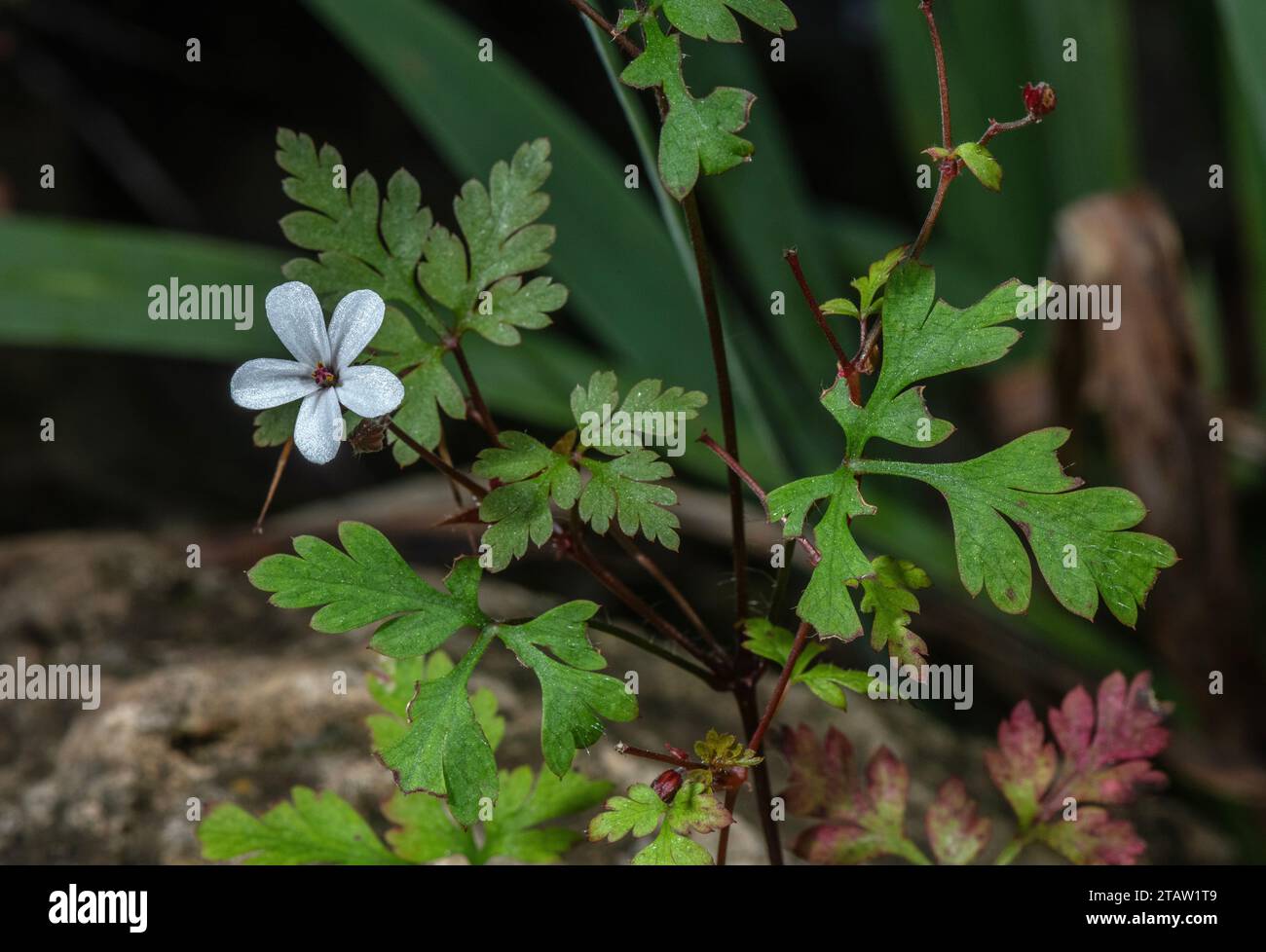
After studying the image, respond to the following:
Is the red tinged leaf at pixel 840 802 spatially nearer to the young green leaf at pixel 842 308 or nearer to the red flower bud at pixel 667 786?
the red flower bud at pixel 667 786

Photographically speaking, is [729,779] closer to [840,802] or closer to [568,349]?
[840,802]

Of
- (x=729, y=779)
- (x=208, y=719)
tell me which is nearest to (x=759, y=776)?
(x=729, y=779)

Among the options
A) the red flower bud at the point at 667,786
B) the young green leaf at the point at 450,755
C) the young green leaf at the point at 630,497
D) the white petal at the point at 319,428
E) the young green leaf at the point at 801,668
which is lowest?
the red flower bud at the point at 667,786

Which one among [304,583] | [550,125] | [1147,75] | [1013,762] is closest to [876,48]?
[1147,75]

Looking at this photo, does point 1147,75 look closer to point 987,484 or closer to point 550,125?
point 550,125

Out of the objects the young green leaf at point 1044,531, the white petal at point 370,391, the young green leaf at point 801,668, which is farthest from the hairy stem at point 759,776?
the white petal at point 370,391
